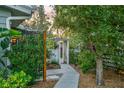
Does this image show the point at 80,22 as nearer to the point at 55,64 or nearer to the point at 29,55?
the point at 29,55

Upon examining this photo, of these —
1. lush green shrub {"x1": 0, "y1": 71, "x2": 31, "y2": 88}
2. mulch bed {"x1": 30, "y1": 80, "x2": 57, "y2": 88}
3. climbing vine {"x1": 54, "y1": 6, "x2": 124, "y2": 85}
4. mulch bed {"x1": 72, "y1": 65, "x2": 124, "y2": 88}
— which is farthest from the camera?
mulch bed {"x1": 72, "y1": 65, "x2": 124, "y2": 88}

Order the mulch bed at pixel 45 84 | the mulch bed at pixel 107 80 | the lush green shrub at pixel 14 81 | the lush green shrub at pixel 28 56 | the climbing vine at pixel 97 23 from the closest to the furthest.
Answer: the lush green shrub at pixel 14 81 < the climbing vine at pixel 97 23 < the mulch bed at pixel 45 84 < the lush green shrub at pixel 28 56 < the mulch bed at pixel 107 80

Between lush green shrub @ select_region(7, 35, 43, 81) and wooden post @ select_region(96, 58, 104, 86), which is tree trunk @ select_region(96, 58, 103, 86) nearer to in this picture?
wooden post @ select_region(96, 58, 104, 86)

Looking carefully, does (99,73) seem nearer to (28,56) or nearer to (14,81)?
(28,56)

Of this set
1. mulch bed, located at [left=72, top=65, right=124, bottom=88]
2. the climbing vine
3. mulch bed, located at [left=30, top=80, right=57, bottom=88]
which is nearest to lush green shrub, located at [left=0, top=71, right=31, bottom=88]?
mulch bed, located at [left=30, top=80, right=57, bottom=88]

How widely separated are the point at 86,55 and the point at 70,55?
7.69 metres

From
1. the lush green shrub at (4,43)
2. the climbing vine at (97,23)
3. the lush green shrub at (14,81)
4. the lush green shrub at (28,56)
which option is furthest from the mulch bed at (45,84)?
the climbing vine at (97,23)

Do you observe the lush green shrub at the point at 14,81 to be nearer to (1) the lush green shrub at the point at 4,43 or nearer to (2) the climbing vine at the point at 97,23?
(1) the lush green shrub at the point at 4,43

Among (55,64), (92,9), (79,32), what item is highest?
(92,9)

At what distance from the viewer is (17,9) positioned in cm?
1247

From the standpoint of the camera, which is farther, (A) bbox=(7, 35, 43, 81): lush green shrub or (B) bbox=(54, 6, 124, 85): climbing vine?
(A) bbox=(7, 35, 43, 81): lush green shrub

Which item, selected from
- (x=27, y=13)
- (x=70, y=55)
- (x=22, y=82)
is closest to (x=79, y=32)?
(x=22, y=82)

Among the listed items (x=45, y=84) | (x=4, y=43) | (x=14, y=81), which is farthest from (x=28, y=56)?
(x=14, y=81)

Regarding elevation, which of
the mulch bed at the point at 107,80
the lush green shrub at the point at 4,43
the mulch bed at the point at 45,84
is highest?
the lush green shrub at the point at 4,43
